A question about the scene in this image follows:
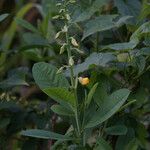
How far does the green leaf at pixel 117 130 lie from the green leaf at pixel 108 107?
112 mm

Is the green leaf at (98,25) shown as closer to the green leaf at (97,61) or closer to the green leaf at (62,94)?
the green leaf at (97,61)

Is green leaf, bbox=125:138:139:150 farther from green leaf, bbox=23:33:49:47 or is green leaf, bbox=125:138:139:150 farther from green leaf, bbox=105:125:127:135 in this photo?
green leaf, bbox=23:33:49:47

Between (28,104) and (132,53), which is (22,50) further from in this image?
(132,53)

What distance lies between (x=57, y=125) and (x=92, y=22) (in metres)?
0.46

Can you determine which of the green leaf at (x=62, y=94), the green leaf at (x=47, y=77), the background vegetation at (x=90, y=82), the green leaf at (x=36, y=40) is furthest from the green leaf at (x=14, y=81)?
the green leaf at (x=62, y=94)

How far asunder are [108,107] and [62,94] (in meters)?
0.13

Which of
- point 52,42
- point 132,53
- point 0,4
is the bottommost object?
point 0,4

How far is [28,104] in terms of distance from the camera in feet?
6.09

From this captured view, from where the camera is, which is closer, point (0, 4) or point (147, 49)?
point (147, 49)

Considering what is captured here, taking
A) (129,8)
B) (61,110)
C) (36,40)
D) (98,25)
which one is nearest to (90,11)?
(98,25)

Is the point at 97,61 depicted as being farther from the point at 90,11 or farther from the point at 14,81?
the point at 14,81

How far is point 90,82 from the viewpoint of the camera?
138 centimetres

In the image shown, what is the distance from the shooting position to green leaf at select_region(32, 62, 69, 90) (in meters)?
1.30

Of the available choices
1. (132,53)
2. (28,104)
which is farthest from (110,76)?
(28,104)
